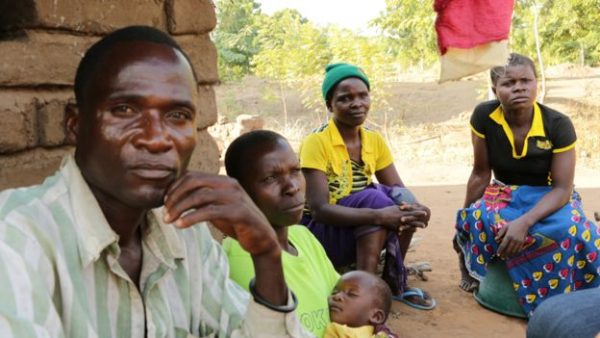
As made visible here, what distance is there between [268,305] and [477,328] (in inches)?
99.2

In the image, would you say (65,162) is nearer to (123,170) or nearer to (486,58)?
(123,170)

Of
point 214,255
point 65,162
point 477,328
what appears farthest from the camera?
point 477,328

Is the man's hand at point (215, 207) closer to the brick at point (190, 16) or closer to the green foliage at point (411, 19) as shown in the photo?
the brick at point (190, 16)

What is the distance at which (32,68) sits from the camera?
2.12 meters

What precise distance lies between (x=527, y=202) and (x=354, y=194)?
3.70ft

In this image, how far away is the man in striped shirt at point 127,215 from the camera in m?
1.18

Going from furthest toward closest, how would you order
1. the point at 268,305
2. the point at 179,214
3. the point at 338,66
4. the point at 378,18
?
the point at 378,18 < the point at 338,66 < the point at 268,305 < the point at 179,214

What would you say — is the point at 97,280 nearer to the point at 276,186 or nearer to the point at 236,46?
the point at 276,186

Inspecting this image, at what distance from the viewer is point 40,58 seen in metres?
2.15

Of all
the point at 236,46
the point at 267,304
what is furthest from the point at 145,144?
the point at 236,46

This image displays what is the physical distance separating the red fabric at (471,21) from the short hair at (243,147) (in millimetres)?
794

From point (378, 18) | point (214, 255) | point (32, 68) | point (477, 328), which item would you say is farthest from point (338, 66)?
point (378, 18)

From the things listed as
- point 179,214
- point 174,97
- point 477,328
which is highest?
point 174,97

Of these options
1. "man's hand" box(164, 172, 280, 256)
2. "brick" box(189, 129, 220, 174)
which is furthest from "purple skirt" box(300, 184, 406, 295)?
"man's hand" box(164, 172, 280, 256)
